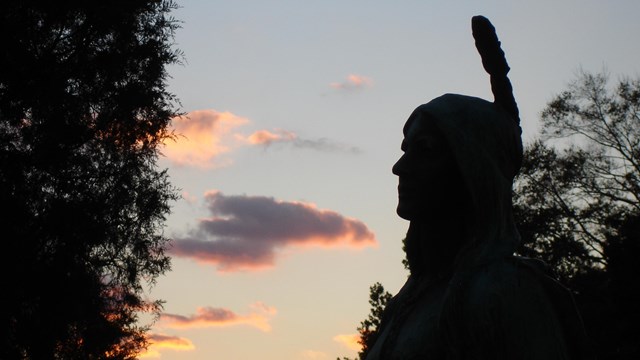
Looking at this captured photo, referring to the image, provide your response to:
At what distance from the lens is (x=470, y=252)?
9.02 ft

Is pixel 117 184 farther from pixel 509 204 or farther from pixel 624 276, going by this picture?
pixel 509 204

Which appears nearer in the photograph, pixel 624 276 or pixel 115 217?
pixel 115 217

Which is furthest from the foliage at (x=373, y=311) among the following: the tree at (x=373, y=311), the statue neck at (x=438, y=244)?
the statue neck at (x=438, y=244)

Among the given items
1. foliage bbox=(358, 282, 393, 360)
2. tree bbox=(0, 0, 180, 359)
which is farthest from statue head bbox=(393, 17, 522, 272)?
foliage bbox=(358, 282, 393, 360)

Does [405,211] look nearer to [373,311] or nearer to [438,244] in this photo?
[438,244]

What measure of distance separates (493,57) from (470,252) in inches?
27.9

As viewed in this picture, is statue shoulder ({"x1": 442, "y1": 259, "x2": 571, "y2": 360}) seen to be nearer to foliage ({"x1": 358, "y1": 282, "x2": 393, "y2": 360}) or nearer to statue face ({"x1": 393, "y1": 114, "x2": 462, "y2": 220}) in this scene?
statue face ({"x1": 393, "y1": 114, "x2": 462, "y2": 220})

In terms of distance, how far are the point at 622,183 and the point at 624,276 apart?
19.1ft

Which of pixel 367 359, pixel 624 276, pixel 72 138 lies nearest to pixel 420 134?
pixel 367 359

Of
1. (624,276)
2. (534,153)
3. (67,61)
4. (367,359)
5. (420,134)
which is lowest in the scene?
(367,359)

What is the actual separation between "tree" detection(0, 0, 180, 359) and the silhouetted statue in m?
15.3

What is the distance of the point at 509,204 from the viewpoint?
2828 mm

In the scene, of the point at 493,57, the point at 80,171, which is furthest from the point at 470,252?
the point at 80,171

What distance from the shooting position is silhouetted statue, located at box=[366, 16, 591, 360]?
8.42 feet
